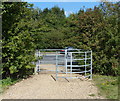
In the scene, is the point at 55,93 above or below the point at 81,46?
below

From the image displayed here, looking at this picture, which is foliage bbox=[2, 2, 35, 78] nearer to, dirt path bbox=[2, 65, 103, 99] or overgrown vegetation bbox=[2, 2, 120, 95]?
overgrown vegetation bbox=[2, 2, 120, 95]

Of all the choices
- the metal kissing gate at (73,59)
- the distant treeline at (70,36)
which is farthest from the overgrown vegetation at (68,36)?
the metal kissing gate at (73,59)

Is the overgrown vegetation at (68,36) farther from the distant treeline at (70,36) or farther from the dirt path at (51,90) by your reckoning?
the dirt path at (51,90)

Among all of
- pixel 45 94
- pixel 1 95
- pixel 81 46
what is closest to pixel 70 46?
pixel 81 46

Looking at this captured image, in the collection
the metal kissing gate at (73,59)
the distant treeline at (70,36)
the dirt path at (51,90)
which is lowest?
the dirt path at (51,90)

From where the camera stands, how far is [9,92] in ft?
19.4

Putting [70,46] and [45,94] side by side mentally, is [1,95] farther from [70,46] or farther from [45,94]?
[70,46]

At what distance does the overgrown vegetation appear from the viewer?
A: 724 cm

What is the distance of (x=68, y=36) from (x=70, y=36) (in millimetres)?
147

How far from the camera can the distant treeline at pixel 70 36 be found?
285 inches

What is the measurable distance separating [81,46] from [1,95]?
4.86 meters

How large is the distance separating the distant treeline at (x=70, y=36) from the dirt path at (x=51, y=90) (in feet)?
3.09

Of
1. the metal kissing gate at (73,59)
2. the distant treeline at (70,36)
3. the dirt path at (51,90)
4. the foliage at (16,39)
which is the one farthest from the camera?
the metal kissing gate at (73,59)

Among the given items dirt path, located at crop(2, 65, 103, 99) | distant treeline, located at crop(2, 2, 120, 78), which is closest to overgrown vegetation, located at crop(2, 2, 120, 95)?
distant treeline, located at crop(2, 2, 120, 78)
